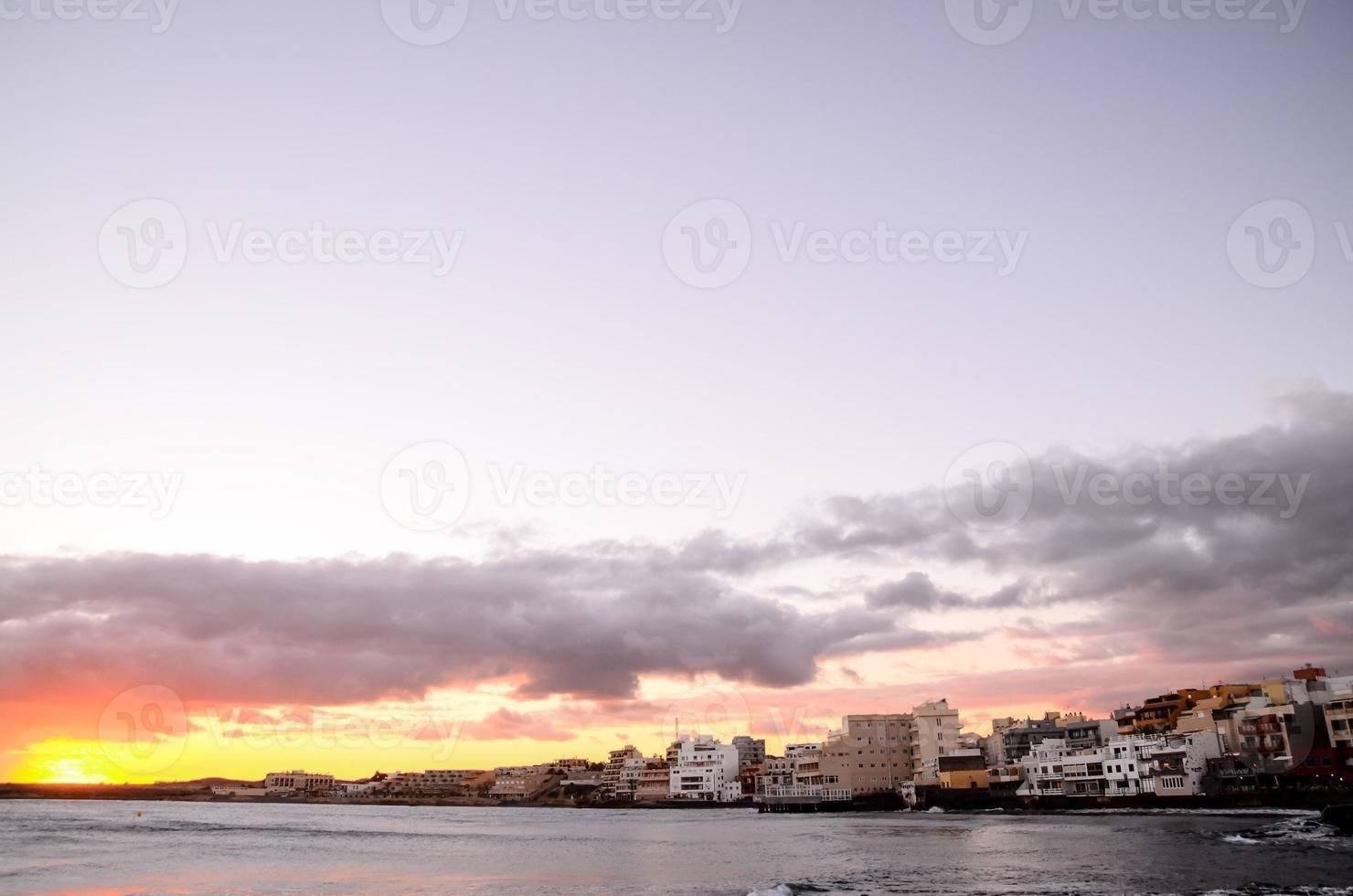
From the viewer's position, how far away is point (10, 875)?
47.8 m

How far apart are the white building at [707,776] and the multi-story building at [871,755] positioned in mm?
46975

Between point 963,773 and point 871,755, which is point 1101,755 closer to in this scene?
point 963,773

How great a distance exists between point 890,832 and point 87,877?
60.7 metres

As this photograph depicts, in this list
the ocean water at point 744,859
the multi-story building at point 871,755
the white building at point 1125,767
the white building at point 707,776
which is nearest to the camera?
the ocean water at point 744,859

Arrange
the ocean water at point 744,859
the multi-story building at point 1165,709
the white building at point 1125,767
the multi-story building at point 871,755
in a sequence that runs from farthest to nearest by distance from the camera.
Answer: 1. the multi-story building at point 871,755
2. the multi-story building at point 1165,709
3. the white building at point 1125,767
4. the ocean water at point 744,859

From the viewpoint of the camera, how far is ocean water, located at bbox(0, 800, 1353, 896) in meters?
42.1

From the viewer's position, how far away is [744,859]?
5869 centimetres

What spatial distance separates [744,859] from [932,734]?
9151cm

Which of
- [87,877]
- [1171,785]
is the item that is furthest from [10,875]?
[1171,785]

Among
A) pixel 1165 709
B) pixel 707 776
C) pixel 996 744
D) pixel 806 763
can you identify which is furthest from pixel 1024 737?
pixel 707 776

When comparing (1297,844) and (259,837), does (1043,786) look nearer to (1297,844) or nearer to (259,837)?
(1297,844)

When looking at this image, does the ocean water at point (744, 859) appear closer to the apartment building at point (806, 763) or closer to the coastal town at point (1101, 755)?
the coastal town at point (1101, 755)

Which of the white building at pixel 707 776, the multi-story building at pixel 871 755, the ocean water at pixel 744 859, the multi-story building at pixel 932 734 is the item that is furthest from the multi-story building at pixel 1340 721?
the white building at pixel 707 776

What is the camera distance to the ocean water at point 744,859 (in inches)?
1658
